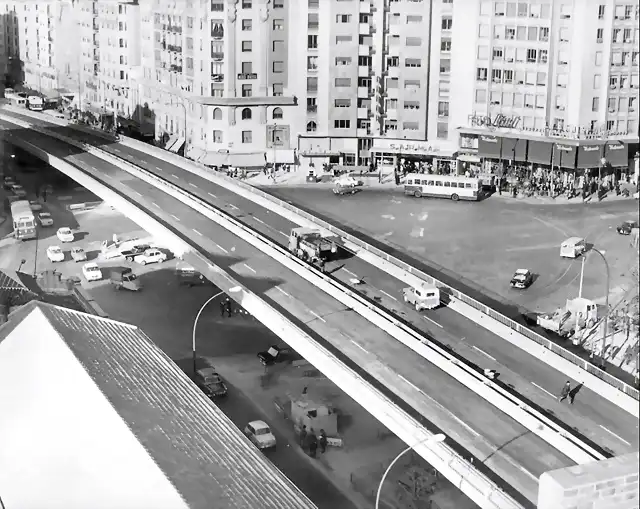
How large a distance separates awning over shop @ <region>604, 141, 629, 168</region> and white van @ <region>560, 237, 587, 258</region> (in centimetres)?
1352

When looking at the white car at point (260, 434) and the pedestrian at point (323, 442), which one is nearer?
the white car at point (260, 434)

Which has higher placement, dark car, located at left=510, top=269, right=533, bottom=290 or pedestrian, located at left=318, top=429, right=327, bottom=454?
dark car, located at left=510, top=269, right=533, bottom=290

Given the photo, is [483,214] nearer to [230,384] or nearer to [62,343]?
[230,384]

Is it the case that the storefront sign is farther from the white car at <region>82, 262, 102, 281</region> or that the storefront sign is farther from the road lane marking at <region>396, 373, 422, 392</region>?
the road lane marking at <region>396, 373, 422, 392</region>

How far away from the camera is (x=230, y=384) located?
35.9m

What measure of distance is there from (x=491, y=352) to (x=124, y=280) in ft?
69.5

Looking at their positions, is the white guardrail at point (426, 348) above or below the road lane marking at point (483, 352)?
above

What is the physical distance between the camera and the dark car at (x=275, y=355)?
123 feet

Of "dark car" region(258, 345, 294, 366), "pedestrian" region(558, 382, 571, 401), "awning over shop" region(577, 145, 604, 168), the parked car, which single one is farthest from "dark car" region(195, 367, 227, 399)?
"awning over shop" region(577, 145, 604, 168)

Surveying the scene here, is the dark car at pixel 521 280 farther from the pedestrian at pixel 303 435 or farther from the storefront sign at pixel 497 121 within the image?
the storefront sign at pixel 497 121

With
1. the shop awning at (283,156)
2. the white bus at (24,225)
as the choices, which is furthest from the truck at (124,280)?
the shop awning at (283,156)

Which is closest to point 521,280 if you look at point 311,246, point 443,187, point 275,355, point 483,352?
point 311,246

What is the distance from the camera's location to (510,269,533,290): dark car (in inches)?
1802

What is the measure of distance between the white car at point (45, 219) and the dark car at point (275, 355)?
24.1 meters
